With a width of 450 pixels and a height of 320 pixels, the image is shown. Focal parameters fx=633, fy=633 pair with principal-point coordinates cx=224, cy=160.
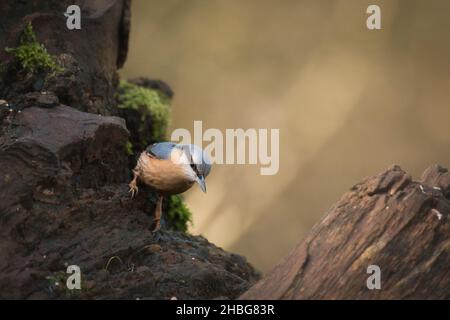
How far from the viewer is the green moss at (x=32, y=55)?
285cm

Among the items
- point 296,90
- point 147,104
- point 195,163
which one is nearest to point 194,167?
point 195,163

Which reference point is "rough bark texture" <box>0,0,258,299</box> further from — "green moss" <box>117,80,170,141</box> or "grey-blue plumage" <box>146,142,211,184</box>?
"green moss" <box>117,80,170,141</box>

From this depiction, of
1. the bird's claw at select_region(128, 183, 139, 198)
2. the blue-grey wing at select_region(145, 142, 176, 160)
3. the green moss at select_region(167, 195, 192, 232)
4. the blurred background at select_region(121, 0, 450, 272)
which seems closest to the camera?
the bird's claw at select_region(128, 183, 139, 198)

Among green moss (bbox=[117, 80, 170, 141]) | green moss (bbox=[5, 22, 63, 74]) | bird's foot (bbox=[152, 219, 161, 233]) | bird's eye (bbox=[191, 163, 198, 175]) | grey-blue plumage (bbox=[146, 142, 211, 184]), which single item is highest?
green moss (bbox=[5, 22, 63, 74])

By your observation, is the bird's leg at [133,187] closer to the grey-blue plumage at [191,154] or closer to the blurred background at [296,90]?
the grey-blue plumage at [191,154]

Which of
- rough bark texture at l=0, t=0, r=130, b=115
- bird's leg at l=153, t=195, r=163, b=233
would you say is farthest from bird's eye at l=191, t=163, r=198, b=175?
rough bark texture at l=0, t=0, r=130, b=115

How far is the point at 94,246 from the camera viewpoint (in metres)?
2.46

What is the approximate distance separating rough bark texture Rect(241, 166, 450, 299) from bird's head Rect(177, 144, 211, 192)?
73 centimetres

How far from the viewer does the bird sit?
2.86m

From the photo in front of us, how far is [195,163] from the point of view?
2.84 metres

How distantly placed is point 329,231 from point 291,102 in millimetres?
3332

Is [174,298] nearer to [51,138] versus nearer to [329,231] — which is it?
[329,231]

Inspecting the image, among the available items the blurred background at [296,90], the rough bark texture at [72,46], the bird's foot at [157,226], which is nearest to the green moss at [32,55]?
the rough bark texture at [72,46]

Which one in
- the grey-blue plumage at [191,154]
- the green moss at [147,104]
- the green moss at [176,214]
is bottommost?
the green moss at [176,214]
